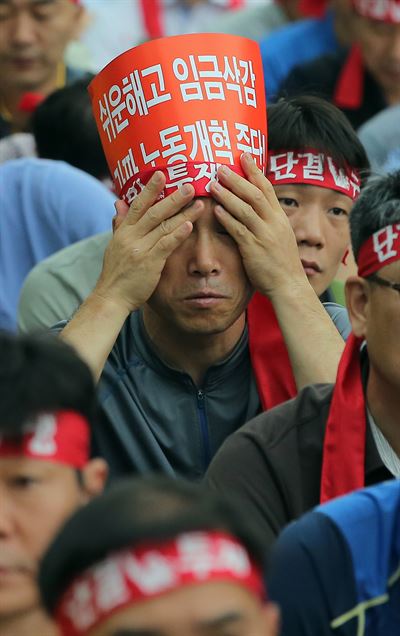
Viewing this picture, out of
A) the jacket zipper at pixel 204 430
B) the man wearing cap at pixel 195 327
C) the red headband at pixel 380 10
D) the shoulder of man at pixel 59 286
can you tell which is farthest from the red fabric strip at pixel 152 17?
the jacket zipper at pixel 204 430

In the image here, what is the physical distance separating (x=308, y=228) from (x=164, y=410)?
807 mm

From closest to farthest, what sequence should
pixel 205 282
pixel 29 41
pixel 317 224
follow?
pixel 205 282 < pixel 317 224 < pixel 29 41

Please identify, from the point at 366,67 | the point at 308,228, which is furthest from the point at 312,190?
the point at 366,67

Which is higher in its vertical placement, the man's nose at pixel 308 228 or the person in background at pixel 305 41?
the person in background at pixel 305 41

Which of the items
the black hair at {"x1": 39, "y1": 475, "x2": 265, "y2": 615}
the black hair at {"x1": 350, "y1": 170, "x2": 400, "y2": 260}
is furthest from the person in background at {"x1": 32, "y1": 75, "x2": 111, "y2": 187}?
the black hair at {"x1": 39, "y1": 475, "x2": 265, "y2": 615}

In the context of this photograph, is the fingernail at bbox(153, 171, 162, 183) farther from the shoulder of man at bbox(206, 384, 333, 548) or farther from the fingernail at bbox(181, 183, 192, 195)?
the shoulder of man at bbox(206, 384, 333, 548)

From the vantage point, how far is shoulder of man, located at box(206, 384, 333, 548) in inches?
161

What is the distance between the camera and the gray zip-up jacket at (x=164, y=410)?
4.73 metres

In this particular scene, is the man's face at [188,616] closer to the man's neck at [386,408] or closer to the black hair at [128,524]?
the black hair at [128,524]

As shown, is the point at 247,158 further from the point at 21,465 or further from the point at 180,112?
the point at 21,465

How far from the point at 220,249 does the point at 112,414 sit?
1.69ft

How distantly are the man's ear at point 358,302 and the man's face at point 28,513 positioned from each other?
3.85 ft

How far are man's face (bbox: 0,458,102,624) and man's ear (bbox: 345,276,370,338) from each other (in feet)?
3.85

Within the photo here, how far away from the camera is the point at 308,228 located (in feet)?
17.3
